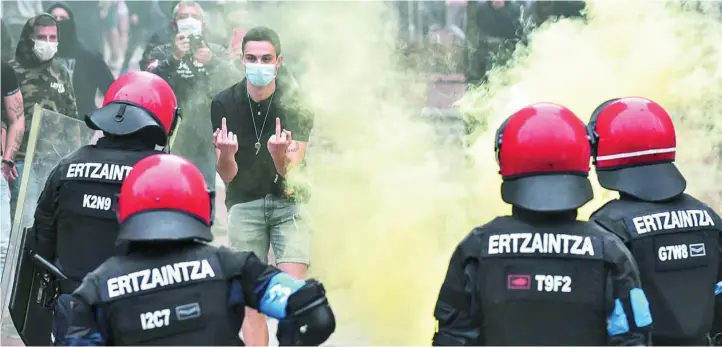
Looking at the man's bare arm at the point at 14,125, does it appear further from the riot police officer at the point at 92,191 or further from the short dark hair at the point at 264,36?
the riot police officer at the point at 92,191

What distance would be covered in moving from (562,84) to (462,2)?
1.40 metres

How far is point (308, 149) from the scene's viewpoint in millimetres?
6609

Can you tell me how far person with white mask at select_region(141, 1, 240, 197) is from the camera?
23.4 ft

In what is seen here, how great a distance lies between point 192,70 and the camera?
7.16 meters

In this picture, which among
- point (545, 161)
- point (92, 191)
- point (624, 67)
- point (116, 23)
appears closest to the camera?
point (545, 161)

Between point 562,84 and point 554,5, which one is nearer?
point 562,84

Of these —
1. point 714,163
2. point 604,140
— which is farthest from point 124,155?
point 714,163

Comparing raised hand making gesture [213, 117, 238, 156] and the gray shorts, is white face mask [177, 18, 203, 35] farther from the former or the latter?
the gray shorts

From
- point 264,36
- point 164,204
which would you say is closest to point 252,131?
point 264,36

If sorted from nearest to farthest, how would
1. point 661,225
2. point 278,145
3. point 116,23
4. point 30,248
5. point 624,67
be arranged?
point 661,225 → point 30,248 → point 278,145 → point 624,67 → point 116,23

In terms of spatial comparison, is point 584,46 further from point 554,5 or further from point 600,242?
point 600,242

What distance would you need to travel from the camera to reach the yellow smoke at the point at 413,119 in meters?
6.10

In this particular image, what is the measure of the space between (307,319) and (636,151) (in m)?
1.58

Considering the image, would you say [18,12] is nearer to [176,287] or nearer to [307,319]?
[176,287]
